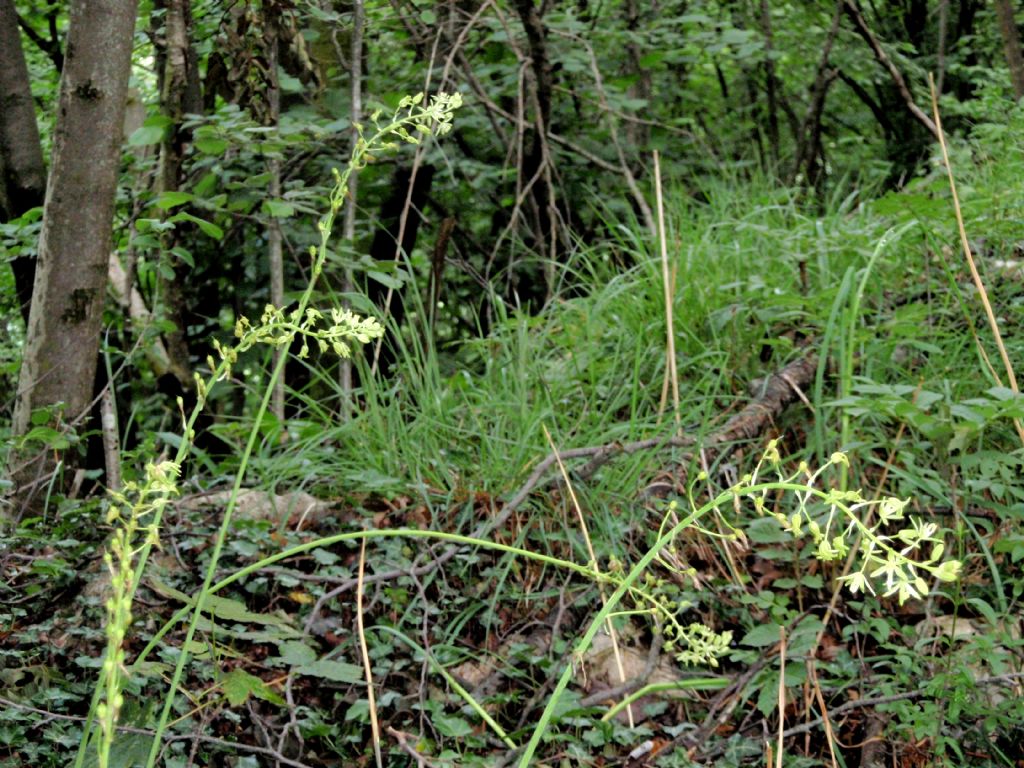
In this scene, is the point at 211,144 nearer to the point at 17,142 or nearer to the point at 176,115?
the point at 176,115

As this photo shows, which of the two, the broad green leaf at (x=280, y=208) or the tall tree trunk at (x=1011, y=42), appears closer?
the broad green leaf at (x=280, y=208)

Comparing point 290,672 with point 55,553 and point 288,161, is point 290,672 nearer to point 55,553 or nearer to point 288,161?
point 55,553

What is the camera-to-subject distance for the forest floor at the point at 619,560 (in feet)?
6.97

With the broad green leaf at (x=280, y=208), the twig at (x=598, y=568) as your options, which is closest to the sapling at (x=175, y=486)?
the twig at (x=598, y=568)

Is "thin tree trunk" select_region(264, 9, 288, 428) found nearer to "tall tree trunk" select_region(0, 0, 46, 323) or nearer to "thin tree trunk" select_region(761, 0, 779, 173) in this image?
"tall tree trunk" select_region(0, 0, 46, 323)

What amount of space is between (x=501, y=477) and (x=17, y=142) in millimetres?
2023

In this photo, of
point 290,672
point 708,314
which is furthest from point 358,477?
point 708,314

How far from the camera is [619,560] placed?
248 cm

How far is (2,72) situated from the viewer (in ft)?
11.5

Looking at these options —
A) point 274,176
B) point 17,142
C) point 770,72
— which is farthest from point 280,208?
point 770,72

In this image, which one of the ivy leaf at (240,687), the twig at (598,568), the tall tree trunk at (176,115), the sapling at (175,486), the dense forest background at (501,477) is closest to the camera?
the sapling at (175,486)

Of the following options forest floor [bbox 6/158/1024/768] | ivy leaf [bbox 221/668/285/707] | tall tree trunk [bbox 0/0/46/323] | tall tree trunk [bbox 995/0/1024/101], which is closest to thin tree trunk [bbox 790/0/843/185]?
tall tree trunk [bbox 995/0/1024/101]

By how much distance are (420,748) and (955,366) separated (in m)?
1.85

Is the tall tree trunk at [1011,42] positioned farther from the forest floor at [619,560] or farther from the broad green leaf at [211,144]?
the broad green leaf at [211,144]
